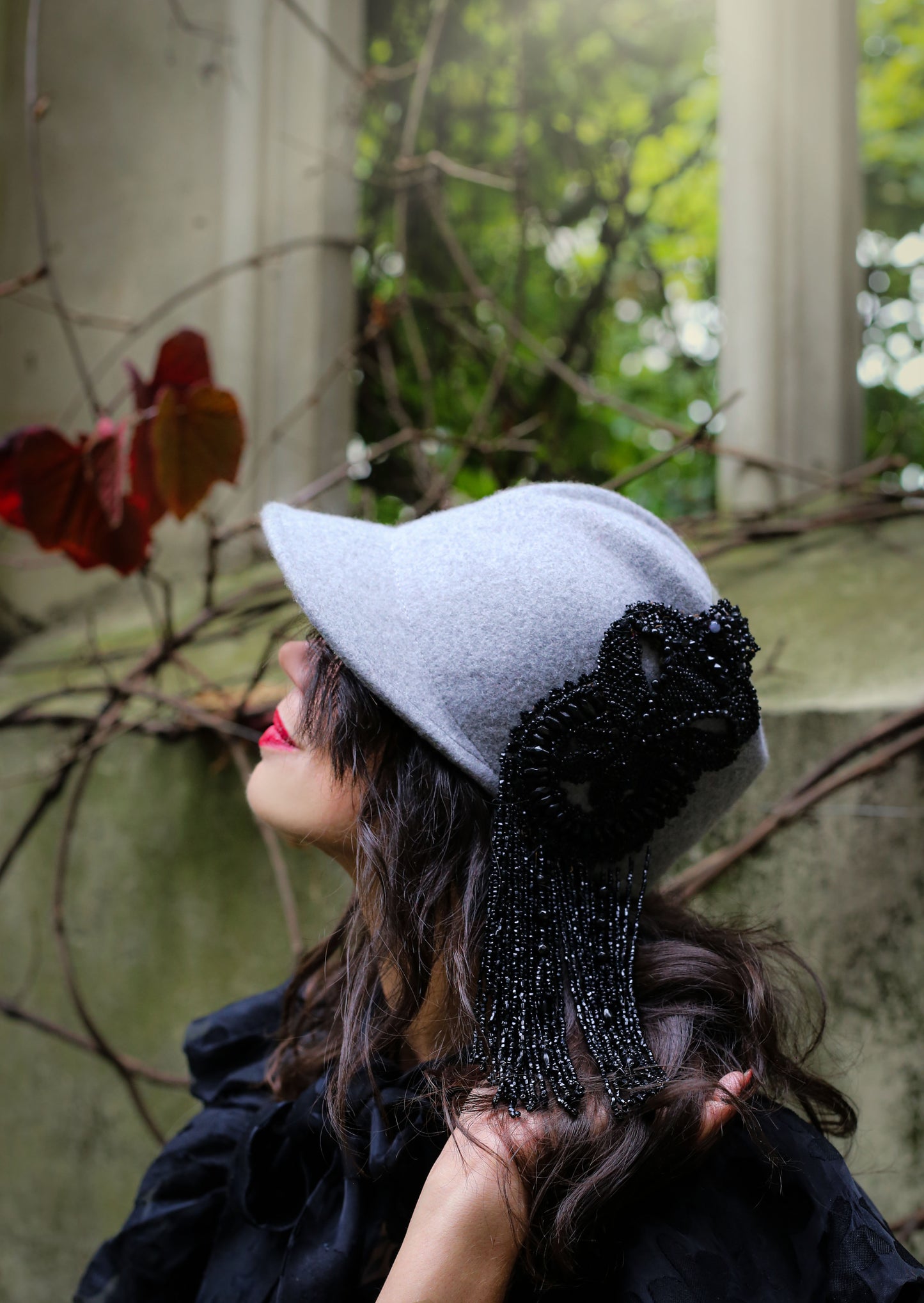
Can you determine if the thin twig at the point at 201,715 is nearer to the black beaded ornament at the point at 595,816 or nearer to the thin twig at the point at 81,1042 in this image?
the thin twig at the point at 81,1042

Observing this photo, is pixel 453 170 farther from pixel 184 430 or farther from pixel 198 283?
pixel 184 430

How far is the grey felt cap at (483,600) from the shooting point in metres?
0.89

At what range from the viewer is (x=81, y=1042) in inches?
68.3

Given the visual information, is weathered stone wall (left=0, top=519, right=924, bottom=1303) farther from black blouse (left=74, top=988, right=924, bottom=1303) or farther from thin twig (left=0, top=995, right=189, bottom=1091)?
black blouse (left=74, top=988, right=924, bottom=1303)

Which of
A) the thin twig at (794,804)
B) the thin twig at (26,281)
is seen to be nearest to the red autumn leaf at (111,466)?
the thin twig at (26,281)

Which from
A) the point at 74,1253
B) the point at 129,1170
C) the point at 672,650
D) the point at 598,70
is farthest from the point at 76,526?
the point at 598,70

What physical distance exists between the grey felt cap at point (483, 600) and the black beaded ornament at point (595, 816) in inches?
1.2

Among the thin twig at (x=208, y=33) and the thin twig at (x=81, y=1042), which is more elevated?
the thin twig at (x=208, y=33)

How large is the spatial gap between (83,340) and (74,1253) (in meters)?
1.95

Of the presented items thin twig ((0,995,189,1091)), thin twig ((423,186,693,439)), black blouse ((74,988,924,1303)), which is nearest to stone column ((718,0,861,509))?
thin twig ((423,186,693,439))

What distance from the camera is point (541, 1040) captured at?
0.88 metres

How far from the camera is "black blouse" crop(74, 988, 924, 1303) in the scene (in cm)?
82

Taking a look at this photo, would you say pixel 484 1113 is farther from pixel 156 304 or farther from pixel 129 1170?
pixel 156 304

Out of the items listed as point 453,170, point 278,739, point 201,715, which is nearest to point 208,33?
point 453,170
